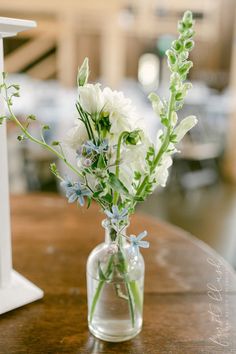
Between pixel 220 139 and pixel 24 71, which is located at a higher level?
pixel 24 71

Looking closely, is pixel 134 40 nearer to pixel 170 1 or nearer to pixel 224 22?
pixel 170 1

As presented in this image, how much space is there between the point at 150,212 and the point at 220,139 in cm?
168

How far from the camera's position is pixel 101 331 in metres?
0.75

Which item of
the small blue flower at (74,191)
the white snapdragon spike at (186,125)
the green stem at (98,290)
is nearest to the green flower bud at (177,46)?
the white snapdragon spike at (186,125)

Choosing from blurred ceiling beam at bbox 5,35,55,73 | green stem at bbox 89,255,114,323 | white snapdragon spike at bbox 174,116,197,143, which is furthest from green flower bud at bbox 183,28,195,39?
blurred ceiling beam at bbox 5,35,55,73

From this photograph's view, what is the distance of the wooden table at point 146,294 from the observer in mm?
733

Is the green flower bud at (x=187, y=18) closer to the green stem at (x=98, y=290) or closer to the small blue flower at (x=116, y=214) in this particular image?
the small blue flower at (x=116, y=214)

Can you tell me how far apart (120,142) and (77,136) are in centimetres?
7

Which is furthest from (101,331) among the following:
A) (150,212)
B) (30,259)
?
(150,212)

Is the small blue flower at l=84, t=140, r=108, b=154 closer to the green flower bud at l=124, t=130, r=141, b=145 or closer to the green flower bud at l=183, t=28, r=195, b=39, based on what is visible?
the green flower bud at l=124, t=130, r=141, b=145

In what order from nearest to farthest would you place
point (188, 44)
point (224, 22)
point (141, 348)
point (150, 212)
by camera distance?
point (188, 44) → point (141, 348) → point (150, 212) → point (224, 22)

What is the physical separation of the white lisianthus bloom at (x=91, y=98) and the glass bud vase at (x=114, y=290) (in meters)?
0.22

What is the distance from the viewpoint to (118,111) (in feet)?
2.03

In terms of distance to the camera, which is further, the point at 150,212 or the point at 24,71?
the point at 24,71
